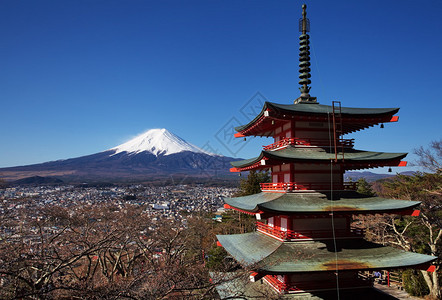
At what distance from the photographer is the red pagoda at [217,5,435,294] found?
9.93 metres

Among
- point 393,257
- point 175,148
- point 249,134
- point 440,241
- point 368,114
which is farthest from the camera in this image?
point 175,148

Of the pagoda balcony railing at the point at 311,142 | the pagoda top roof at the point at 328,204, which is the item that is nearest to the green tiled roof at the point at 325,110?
the pagoda balcony railing at the point at 311,142

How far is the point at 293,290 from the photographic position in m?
10.5

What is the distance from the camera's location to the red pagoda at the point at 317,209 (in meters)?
9.93

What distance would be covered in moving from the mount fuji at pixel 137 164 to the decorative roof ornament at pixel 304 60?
306ft

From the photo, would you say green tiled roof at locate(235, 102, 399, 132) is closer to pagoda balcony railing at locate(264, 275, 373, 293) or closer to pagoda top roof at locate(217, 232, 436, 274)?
pagoda top roof at locate(217, 232, 436, 274)

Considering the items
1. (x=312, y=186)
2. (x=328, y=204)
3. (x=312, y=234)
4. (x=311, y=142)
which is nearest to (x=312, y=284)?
(x=312, y=234)

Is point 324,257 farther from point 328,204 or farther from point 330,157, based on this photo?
point 330,157

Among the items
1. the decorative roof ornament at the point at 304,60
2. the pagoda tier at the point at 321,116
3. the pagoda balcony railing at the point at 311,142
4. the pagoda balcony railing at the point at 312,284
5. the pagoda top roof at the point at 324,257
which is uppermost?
the decorative roof ornament at the point at 304,60

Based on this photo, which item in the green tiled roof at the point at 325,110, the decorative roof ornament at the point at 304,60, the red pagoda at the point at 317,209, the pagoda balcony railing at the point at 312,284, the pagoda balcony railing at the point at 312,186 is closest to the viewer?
the red pagoda at the point at 317,209

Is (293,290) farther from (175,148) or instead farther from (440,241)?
(175,148)

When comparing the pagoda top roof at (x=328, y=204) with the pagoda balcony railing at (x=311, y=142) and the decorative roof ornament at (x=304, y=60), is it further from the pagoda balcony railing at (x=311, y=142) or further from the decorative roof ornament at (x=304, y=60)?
the decorative roof ornament at (x=304, y=60)

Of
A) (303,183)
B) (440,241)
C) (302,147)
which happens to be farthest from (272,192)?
(440,241)

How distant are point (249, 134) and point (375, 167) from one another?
19.0 feet
